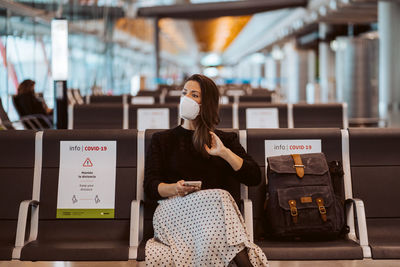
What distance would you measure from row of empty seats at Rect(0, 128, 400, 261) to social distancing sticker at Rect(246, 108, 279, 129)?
377 centimetres

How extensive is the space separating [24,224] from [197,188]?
3.80ft

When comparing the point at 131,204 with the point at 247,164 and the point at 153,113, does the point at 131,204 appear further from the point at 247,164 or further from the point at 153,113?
the point at 153,113

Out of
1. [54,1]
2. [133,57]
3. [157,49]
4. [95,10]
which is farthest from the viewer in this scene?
[133,57]

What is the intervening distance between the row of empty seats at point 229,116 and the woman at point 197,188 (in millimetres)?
4139

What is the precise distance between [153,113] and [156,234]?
15.8ft

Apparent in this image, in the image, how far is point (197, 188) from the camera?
3.23 metres

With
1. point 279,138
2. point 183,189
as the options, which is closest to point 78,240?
point 183,189

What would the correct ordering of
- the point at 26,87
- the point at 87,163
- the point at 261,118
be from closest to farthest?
the point at 87,163 < the point at 261,118 < the point at 26,87

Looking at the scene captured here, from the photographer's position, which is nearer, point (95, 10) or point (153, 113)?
point (153, 113)

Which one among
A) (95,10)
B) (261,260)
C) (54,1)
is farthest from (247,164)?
(95,10)

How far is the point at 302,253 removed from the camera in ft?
11.2

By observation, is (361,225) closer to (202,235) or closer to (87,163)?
(202,235)

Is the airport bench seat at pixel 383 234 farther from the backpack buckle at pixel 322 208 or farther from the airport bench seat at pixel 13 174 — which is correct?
the airport bench seat at pixel 13 174

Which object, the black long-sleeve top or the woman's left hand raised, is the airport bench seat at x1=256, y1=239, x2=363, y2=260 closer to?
the black long-sleeve top
